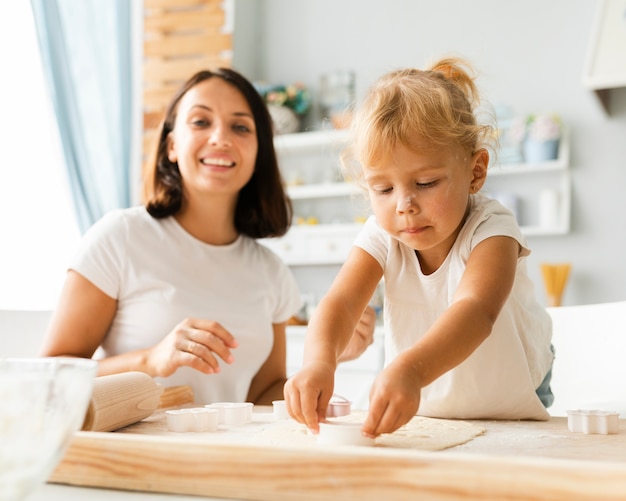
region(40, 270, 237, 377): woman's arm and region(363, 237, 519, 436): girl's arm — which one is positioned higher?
region(363, 237, 519, 436): girl's arm

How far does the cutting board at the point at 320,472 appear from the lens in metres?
0.46

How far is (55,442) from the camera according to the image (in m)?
0.42

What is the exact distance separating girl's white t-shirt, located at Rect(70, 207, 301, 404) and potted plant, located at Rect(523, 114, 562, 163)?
83.2 inches

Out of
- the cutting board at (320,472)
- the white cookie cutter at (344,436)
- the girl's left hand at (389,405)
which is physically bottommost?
the white cookie cutter at (344,436)

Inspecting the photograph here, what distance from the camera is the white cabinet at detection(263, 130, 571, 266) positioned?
3523mm

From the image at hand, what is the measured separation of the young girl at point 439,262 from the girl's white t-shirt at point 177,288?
0.54 m

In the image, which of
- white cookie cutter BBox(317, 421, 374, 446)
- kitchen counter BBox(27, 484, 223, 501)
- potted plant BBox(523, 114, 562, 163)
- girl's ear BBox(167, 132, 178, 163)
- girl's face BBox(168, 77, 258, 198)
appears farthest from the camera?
potted plant BBox(523, 114, 562, 163)

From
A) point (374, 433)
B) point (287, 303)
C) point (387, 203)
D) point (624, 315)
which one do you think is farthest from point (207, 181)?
point (374, 433)

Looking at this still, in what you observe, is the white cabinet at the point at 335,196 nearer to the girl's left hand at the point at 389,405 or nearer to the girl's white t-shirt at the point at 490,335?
the girl's white t-shirt at the point at 490,335

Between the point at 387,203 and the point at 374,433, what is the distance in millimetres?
433

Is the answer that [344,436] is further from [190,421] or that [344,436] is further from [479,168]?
[479,168]

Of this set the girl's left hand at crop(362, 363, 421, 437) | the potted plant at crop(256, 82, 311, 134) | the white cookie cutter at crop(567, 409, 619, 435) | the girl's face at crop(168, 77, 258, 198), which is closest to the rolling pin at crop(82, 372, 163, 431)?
the girl's left hand at crop(362, 363, 421, 437)

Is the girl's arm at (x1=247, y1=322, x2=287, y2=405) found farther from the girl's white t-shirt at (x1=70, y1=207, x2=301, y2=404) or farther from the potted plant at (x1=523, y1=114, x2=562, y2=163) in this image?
the potted plant at (x1=523, y1=114, x2=562, y2=163)

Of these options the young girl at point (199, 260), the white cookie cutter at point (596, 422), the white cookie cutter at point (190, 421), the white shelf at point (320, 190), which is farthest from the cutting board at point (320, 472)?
the white shelf at point (320, 190)
